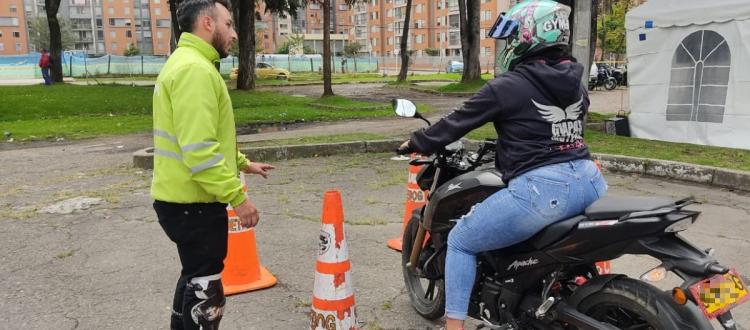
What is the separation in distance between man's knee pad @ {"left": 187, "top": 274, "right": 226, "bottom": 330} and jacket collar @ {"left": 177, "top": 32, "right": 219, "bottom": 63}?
3.45 ft

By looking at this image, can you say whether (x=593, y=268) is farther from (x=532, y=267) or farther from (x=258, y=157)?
(x=258, y=157)

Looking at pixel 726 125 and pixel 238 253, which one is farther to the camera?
pixel 726 125

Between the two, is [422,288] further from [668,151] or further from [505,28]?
[668,151]

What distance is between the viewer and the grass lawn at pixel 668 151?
8711mm

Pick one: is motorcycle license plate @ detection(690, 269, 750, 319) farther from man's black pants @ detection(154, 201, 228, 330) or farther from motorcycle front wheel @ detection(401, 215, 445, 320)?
man's black pants @ detection(154, 201, 228, 330)

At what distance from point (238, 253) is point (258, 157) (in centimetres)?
532

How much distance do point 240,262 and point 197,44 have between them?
80.9 inches

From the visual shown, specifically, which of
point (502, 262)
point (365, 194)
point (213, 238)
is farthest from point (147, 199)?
point (502, 262)

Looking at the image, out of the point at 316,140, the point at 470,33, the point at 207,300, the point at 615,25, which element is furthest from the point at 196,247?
the point at 615,25

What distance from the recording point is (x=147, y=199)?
7266mm

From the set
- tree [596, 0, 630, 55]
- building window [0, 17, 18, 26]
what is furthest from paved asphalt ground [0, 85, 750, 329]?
building window [0, 17, 18, 26]

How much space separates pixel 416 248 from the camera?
3807 millimetres

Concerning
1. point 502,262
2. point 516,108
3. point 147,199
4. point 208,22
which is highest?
point 208,22

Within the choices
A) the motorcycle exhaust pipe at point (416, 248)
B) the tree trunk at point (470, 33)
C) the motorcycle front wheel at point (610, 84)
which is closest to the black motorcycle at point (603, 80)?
the motorcycle front wheel at point (610, 84)
